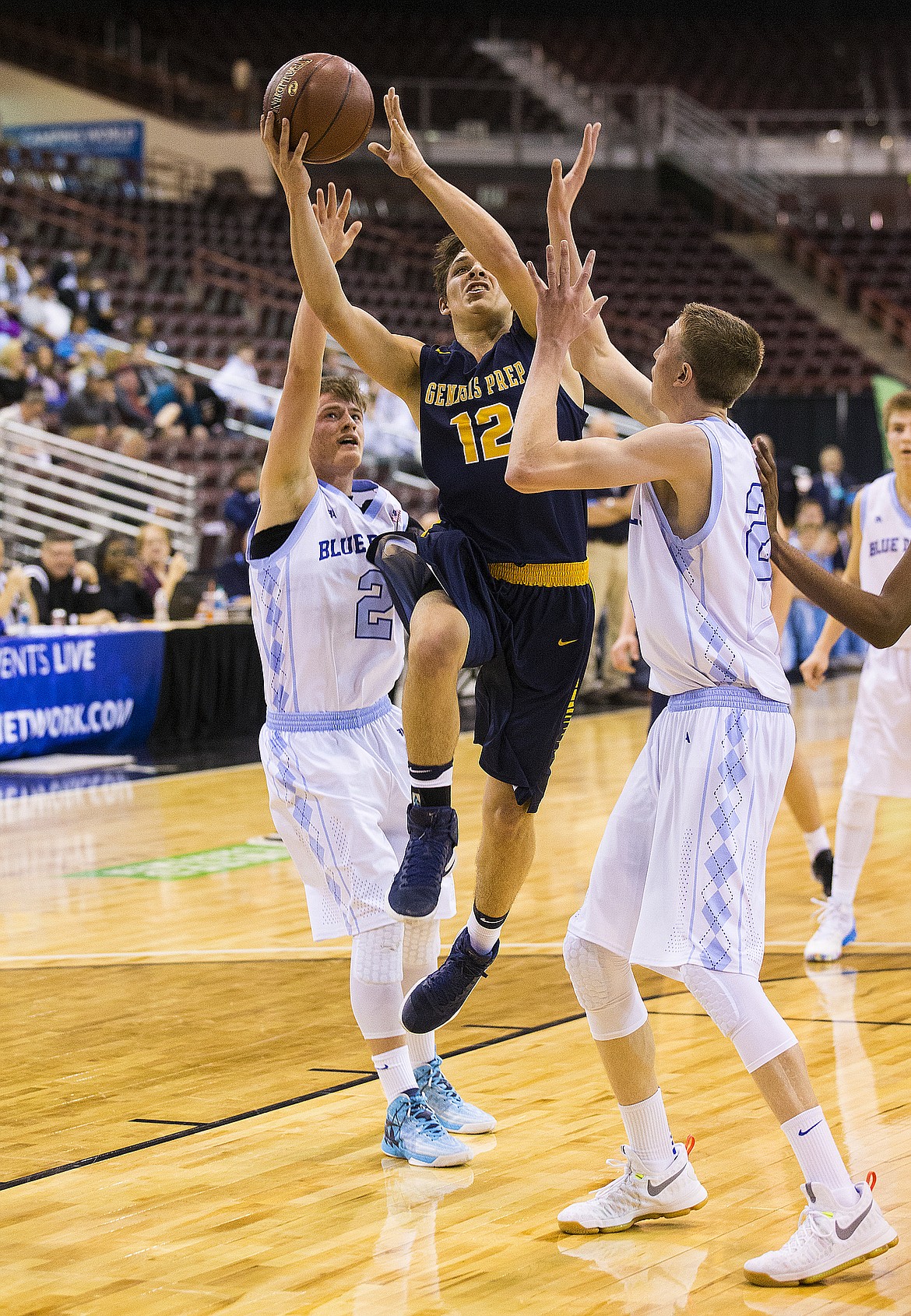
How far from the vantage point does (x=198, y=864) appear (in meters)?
7.81

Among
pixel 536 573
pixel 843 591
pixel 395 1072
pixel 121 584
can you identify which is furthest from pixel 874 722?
pixel 121 584

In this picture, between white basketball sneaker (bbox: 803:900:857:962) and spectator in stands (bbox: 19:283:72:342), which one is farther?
spectator in stands (bbox: 19:283:72:342)

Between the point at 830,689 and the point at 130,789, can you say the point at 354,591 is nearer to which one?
the point at 130,789

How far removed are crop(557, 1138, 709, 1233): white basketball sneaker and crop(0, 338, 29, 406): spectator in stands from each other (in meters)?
11.8

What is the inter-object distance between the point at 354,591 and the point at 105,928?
294 cm

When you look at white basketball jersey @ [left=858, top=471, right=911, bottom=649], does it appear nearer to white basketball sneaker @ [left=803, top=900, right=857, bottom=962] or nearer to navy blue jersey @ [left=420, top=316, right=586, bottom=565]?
white basketball sneaker @ [left=803, top=900, right=857, bottom=962]

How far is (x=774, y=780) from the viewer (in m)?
3.24

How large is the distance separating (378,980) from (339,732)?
1.89 feet

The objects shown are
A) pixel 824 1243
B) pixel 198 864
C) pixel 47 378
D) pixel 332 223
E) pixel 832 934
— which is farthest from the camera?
pixel 47 378

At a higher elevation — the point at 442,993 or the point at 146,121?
the point at 146,121

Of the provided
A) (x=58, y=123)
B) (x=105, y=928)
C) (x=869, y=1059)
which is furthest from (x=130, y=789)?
(x=58, y=123)

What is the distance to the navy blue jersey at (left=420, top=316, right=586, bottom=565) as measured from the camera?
12.7 feet

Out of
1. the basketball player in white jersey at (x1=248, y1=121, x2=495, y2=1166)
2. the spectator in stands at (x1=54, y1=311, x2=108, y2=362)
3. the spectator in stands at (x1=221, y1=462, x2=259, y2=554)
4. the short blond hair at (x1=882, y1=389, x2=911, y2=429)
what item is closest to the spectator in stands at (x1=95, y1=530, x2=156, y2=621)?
the spectator in stands at (x1=221, y1=462, x2=259, y2=554)

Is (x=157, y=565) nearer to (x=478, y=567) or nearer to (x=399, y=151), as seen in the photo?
(x=478, y=567)
